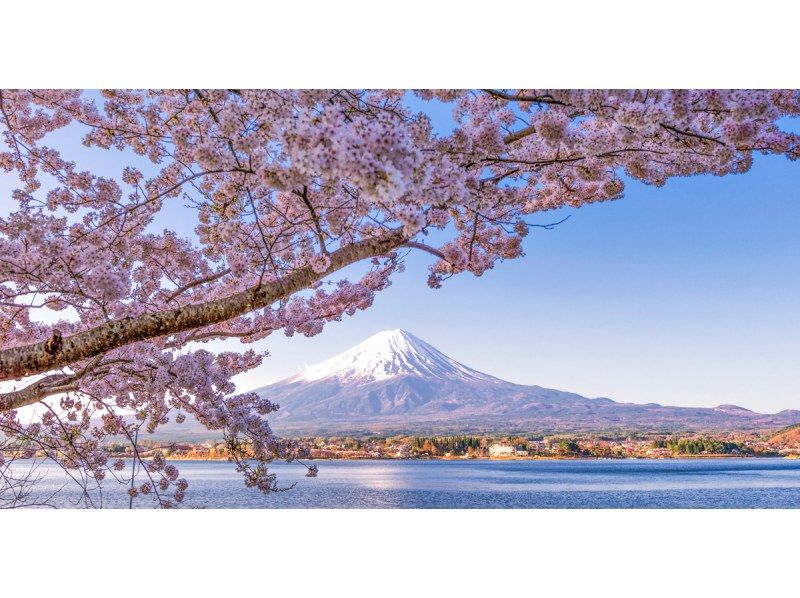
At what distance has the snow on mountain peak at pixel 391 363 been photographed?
26.8ft

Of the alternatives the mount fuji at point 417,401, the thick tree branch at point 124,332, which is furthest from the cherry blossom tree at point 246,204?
the mount fuji at point 417,401

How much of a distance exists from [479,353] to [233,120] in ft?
16.6

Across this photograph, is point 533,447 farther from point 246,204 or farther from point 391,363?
point 246,204

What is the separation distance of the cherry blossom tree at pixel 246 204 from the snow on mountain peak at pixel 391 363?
11.6 ft

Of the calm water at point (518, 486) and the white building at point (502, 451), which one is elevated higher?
the white building at point (502, 451)

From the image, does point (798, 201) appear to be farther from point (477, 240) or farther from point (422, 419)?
point (422, 419)

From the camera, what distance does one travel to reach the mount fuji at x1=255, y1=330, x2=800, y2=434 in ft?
23.5

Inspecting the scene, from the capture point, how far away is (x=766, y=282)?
5.59 metres

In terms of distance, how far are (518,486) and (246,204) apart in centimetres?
843

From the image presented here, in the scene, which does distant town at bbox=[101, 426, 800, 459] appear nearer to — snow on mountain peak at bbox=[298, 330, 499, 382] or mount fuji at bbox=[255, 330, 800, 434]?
→ mount fuji at bbox=[255, 330, 800, 434]

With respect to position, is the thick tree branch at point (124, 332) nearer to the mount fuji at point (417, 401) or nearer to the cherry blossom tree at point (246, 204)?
the cherry blossom tree at point (246, 204)

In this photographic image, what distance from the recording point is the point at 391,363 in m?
8.72

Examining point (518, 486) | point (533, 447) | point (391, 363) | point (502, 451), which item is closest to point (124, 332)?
point (533, 447)
